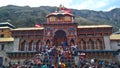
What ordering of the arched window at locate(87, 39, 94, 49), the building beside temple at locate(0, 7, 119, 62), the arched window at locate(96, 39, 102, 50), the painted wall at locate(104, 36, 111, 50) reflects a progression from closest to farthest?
the painted wall at locate(104, 36, 111, 50) < the building beside temple at locate(0, 7, 119, 62) < the arched window at locate(96, 39, 102, 50) < the arched window at locate(87, 39, 94, 49)

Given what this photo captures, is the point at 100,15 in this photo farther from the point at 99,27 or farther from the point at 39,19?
the point at 99,27

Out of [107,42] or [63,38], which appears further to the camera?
[63,38]

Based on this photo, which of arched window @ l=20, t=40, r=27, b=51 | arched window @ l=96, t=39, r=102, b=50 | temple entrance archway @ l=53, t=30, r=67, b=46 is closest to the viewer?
arched window @ l=96, t=39, r=102, b=50

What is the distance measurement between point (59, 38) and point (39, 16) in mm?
44704

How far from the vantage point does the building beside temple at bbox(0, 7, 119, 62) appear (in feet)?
147

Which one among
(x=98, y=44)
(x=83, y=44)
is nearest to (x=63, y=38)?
(x=83, y=44)

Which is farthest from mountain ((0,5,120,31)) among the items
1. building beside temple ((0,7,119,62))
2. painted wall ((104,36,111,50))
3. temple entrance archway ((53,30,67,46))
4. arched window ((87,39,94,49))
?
painted wall ((104,36,111,50))

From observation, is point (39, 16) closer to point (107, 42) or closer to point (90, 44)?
point (90, 44)

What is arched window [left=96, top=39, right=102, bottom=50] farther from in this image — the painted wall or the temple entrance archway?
the temple entrance archway

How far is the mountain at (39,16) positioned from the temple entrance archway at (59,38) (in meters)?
33.4

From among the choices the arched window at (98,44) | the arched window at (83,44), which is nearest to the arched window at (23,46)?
the arched window at (83,44)

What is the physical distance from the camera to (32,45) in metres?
47.5

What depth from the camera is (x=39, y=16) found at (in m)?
90.6

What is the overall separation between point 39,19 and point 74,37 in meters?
41.7
